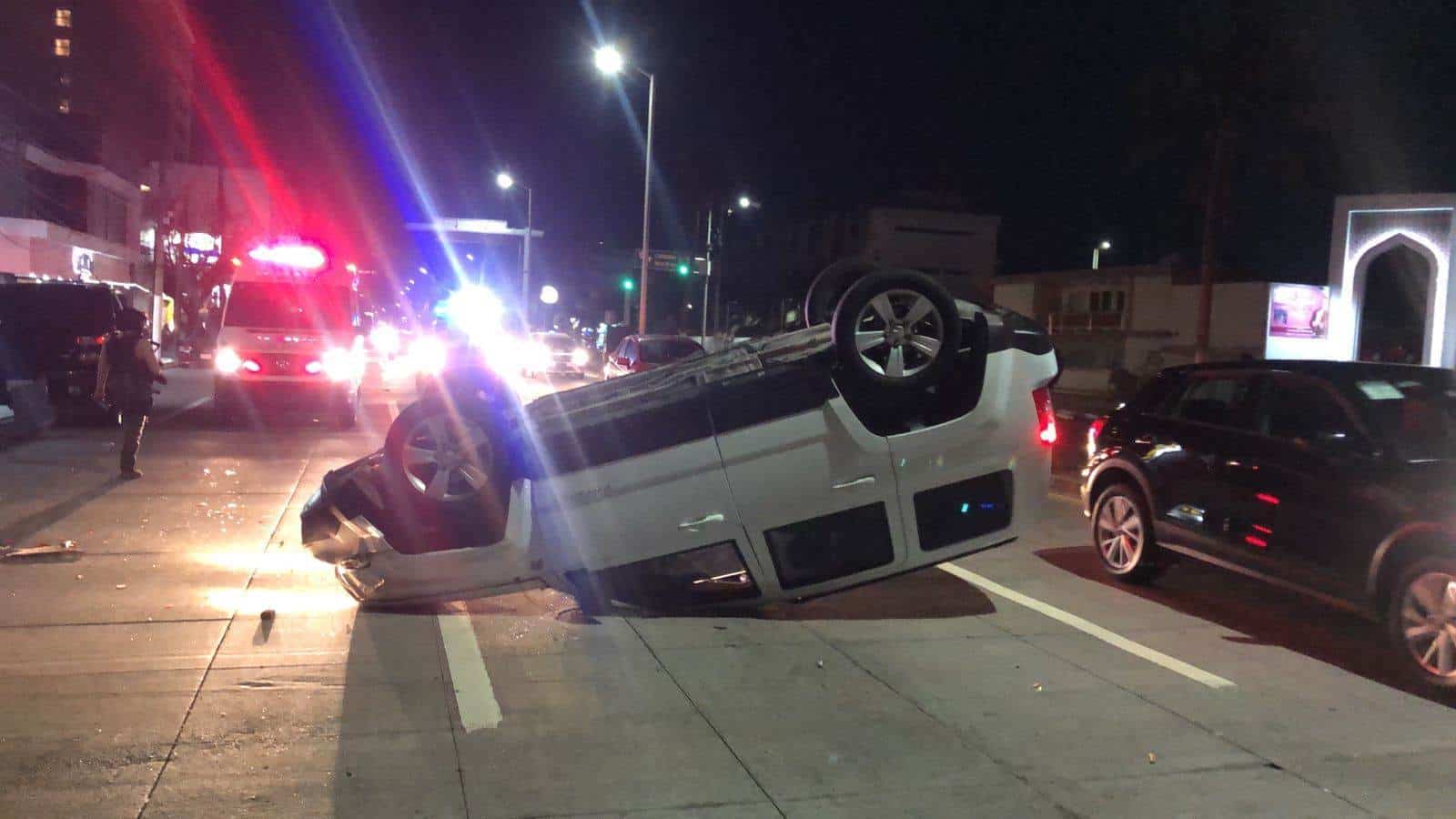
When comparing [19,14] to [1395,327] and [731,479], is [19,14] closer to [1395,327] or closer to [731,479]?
[1395,327]

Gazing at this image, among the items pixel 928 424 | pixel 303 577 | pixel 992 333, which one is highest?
pixel 992 333

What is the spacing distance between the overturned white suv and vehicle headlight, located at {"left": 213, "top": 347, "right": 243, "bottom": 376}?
11.2 m

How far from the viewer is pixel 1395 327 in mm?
41031

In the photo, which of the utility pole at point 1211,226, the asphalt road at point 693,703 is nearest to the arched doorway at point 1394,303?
the utility pole at point 1211,226

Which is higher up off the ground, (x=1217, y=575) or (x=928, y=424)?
(x=928, y=424)

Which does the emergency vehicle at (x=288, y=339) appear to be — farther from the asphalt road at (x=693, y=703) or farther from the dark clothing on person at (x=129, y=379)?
the asphalt road at (x=693, y=703)

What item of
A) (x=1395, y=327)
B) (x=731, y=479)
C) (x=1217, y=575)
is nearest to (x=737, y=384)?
(x=731, y=479)

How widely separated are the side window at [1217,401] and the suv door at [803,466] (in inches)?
118

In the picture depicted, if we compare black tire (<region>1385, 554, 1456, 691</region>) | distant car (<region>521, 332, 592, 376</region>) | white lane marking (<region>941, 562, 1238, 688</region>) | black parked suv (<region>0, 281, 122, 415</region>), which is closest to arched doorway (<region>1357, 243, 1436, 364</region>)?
distant car (<region>521, 332, 592, 376</region>)

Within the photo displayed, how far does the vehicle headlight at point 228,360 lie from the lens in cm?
1644

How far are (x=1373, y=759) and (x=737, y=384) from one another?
3414 millimetres

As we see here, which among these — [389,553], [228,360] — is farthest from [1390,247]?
[389,553]

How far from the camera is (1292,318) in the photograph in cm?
3338

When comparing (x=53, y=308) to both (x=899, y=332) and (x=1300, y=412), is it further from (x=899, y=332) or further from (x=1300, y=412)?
(x=1300, y=412)
